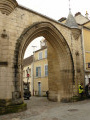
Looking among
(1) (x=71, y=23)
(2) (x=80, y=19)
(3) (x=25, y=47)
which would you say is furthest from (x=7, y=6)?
(2) (x=80, y=19)

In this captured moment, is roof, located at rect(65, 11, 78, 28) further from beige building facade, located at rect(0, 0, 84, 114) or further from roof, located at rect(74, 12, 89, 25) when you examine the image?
roof, located at rect(74, 12, 89, 25)

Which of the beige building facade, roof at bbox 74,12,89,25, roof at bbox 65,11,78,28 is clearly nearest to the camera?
the beige building facade

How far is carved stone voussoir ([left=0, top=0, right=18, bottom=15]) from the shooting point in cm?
685

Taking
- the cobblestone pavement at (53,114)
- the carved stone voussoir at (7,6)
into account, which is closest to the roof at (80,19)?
the carved stone voussoir at (7,6)

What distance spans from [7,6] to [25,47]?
2.21 meters

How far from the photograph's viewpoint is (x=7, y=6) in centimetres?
693

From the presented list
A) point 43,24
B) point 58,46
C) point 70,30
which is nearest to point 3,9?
point 43,24

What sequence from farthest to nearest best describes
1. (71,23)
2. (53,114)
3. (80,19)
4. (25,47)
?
(80,19)
(71,23)
(25,47)
(53,114)

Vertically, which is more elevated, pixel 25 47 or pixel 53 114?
pixel 25 47

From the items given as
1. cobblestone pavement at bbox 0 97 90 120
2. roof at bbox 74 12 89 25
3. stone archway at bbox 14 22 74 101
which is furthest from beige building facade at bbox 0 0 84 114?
roof at bbox 74 12 89 25

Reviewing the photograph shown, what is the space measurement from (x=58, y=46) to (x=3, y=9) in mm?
4569

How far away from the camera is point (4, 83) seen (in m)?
6.59

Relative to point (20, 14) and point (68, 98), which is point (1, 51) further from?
point (68, 98)

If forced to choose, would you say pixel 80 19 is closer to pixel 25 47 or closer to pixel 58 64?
pixel 58 64
